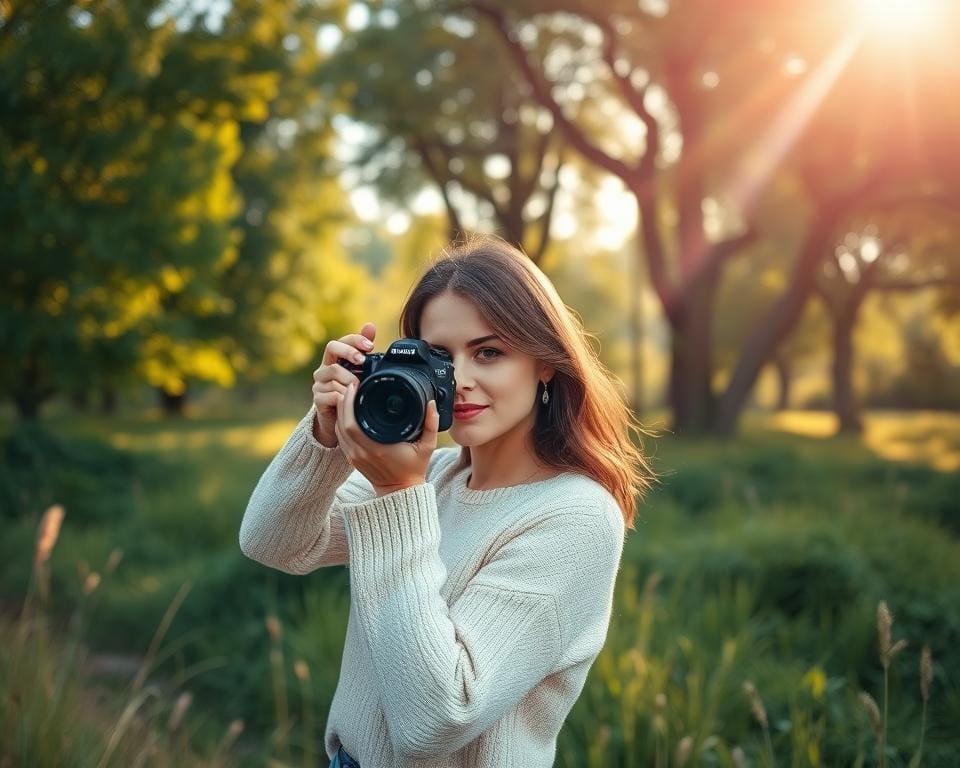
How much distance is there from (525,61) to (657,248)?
12.0ft

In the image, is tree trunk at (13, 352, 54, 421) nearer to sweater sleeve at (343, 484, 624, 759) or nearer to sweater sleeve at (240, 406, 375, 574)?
sweater sleeve at (240, 406, 375, 574)

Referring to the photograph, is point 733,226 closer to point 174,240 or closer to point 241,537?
point 174,240

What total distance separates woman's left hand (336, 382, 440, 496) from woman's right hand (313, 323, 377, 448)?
0.12m

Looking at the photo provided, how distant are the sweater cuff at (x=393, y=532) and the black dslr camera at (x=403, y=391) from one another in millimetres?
96

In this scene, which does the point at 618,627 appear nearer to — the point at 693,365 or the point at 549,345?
the point at 549,345

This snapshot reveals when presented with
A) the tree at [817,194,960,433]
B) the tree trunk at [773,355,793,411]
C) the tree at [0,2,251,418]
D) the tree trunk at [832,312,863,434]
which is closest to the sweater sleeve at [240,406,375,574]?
the tree at [0,2,251,418]

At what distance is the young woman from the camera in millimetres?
1419

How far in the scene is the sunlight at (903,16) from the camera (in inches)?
372

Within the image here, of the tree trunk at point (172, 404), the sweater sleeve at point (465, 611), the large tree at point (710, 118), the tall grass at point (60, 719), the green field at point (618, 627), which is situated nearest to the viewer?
the sweater sleeve at point (465, 611)

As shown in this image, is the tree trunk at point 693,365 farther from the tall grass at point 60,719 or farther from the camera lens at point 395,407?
the camera lens at point 395,407

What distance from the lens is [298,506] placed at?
180 centimetres

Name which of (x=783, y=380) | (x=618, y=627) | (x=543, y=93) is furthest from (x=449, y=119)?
(x=783, y=380)

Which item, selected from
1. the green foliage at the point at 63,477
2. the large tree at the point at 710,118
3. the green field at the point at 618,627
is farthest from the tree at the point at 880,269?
the green foliage at the point at 63,477

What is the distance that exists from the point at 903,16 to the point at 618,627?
28.4 feet
